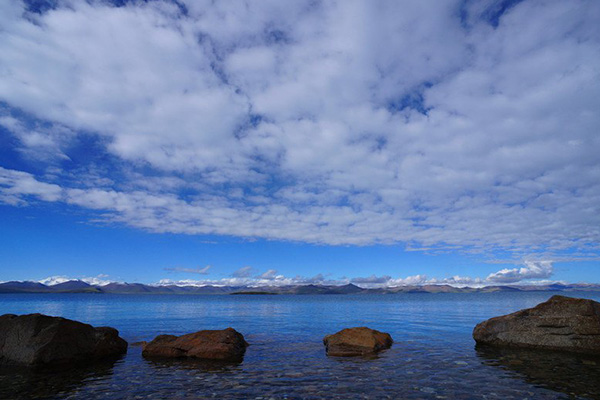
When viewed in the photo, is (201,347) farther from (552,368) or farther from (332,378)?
(552,368)

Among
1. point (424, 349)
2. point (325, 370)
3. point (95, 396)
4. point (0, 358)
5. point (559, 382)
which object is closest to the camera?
point (95, 396)

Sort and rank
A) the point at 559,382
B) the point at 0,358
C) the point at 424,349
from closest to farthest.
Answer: the point at 559,382 < the point at 0,358 < the point at 424,349

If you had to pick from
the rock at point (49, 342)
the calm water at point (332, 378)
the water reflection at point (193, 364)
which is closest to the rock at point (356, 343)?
the calm water at point (332, 378)

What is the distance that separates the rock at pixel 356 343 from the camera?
→ 2103cm

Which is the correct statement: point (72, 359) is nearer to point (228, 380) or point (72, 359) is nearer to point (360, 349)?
point (228, 380)

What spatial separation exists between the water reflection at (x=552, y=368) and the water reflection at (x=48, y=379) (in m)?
20.5

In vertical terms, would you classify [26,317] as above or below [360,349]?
above

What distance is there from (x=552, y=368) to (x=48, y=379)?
82.7 ft

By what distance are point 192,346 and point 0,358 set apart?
421 inches

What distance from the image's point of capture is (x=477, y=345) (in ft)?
78.3

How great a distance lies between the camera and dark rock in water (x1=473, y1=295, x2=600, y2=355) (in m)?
20.1

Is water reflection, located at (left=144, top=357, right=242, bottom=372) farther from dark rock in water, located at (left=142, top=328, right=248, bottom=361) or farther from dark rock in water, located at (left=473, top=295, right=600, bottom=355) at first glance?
dark rock in water, located at (left=473, top=295, right=600, bottom=355)

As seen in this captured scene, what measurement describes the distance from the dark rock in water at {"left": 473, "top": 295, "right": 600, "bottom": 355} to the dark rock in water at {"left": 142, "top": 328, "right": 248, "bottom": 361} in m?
18.3

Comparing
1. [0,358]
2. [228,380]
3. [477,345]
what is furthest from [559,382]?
[0,358]
